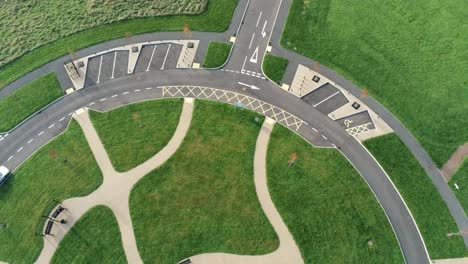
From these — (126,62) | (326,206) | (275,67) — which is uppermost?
(126,62)

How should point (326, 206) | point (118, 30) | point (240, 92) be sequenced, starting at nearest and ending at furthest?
point (326, 206)
point (240, 92)
point (118, 30)

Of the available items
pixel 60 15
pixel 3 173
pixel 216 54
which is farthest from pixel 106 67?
pixel 3 173

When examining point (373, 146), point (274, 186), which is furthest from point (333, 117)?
point (274, 186)

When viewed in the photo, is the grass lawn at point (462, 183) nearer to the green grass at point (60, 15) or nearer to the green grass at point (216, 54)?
the green grass at point (216, 54)

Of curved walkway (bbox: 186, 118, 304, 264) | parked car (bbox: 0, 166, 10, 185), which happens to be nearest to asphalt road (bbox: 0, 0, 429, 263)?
parked car (bbox: 0, 166, 10, 185)

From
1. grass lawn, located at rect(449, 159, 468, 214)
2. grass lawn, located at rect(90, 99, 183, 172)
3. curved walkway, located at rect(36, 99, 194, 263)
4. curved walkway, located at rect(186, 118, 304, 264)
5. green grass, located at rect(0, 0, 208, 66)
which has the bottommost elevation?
grass lawn, located at rect(449, 159, 468, 214)

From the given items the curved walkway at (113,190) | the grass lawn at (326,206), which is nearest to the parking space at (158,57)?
the curved walkway at (113,190)

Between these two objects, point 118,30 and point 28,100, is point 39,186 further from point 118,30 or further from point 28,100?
point 118,30

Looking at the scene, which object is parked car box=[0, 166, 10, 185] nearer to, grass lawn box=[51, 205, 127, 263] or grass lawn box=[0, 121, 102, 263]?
grass lawn box=[0, 121, 102, 263]
